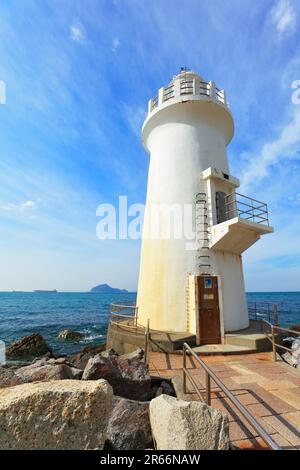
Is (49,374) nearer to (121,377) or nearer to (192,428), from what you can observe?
(121,377)

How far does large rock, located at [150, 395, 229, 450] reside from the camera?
2.87 metres

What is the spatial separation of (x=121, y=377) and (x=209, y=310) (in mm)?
4830

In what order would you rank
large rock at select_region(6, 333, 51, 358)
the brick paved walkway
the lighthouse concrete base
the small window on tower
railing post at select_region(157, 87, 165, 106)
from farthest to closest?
large rock at select_region(6, 333, 51, 358) → railing post at select_region(157, 87, 165, 106) → the small window on tower → the lighthouse concrete base → the brick paved walkway

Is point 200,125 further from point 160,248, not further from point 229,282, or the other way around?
point 229,282


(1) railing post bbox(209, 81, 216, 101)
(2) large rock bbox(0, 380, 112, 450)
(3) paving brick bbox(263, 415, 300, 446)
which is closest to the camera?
(2) large rock bbox(0, 380, 112, 450)

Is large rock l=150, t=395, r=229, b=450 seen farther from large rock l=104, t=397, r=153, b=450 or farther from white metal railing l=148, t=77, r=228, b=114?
white metal railing l=148, t=77, r=228, b=114

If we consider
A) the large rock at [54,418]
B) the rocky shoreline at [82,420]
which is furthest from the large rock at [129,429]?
the large rock at [54,418]

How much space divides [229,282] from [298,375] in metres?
4.22

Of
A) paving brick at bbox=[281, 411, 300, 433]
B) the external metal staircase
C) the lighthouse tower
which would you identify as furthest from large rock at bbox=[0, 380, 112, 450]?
the external metal staircase

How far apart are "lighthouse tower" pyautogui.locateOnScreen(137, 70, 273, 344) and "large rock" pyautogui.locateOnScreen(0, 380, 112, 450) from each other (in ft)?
20.8

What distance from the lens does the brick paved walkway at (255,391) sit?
11.8 feet

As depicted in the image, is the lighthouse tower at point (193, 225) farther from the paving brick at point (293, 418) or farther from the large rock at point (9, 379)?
the large rock at point (9, 379)

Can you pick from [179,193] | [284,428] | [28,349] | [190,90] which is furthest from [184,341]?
[28,349]
